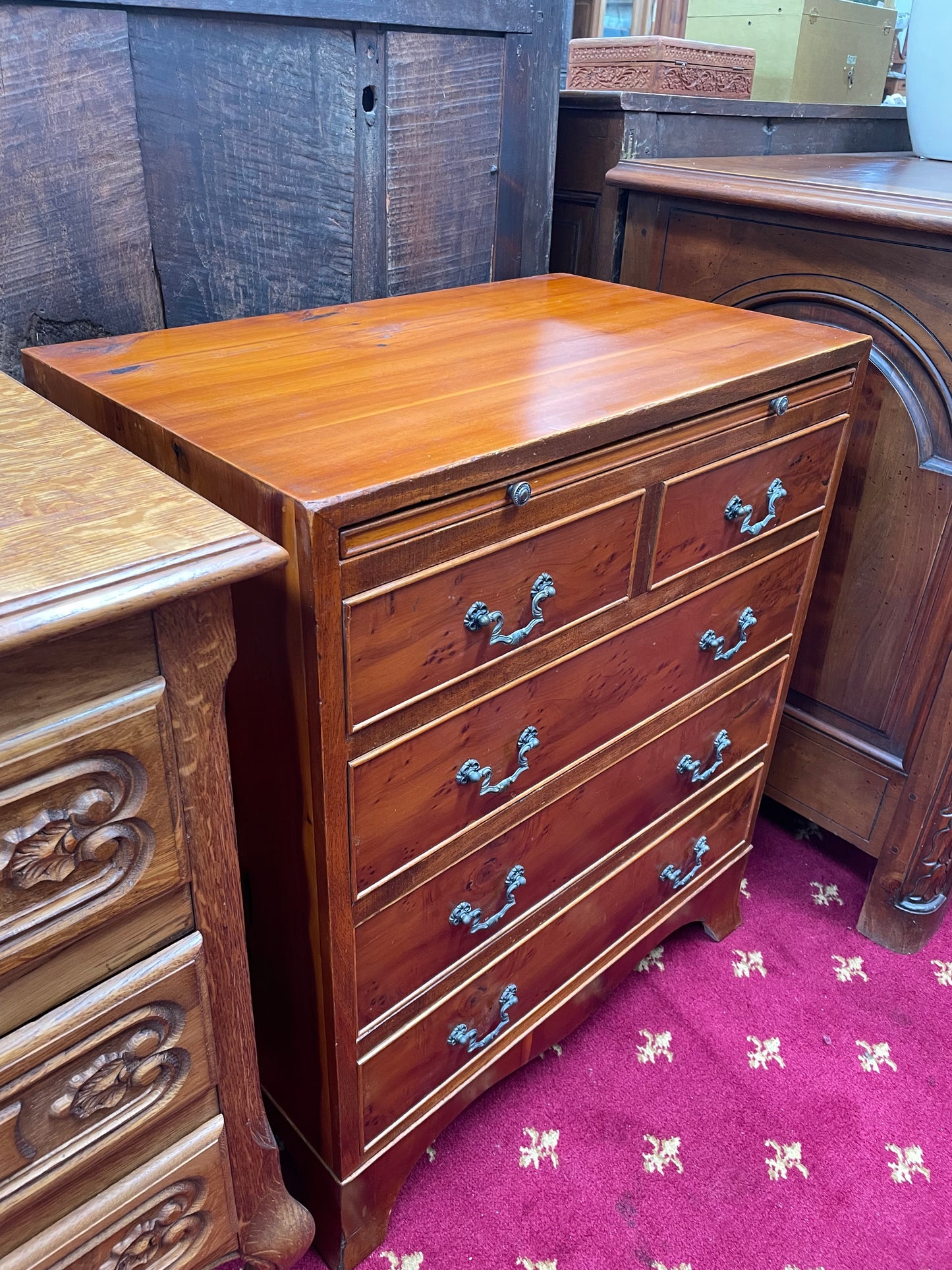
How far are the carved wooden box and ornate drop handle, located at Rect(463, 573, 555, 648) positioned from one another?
3.39 ft

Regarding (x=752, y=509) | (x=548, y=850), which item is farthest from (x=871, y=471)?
(x=548, y=850)

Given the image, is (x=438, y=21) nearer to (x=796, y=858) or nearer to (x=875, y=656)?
(x=875, y=656)

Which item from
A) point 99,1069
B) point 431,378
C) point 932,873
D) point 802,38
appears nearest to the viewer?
point 99,1069

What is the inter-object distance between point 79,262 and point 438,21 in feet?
1.85

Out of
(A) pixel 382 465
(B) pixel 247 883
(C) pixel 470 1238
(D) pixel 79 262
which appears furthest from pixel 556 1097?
(D) pixel 79 262

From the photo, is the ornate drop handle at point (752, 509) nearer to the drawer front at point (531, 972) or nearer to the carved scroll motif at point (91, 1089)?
the drawer front at point (531, 972)

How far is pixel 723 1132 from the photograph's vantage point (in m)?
Answer: 1.26

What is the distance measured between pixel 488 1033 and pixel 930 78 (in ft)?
5.62

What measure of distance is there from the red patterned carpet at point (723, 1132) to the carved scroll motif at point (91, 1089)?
543mm

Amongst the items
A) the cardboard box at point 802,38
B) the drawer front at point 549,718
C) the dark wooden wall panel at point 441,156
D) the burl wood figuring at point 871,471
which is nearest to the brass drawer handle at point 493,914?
the drawer front at point 549,718

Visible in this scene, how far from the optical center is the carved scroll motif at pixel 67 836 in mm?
554

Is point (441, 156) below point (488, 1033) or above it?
above

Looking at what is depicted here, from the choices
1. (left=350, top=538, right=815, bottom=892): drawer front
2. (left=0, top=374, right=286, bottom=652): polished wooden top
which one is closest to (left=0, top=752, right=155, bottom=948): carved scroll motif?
(left=0, top=374, right=286, bottom=652): polished wooden top

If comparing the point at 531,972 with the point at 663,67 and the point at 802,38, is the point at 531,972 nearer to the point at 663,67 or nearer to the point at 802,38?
the point at 663,67
